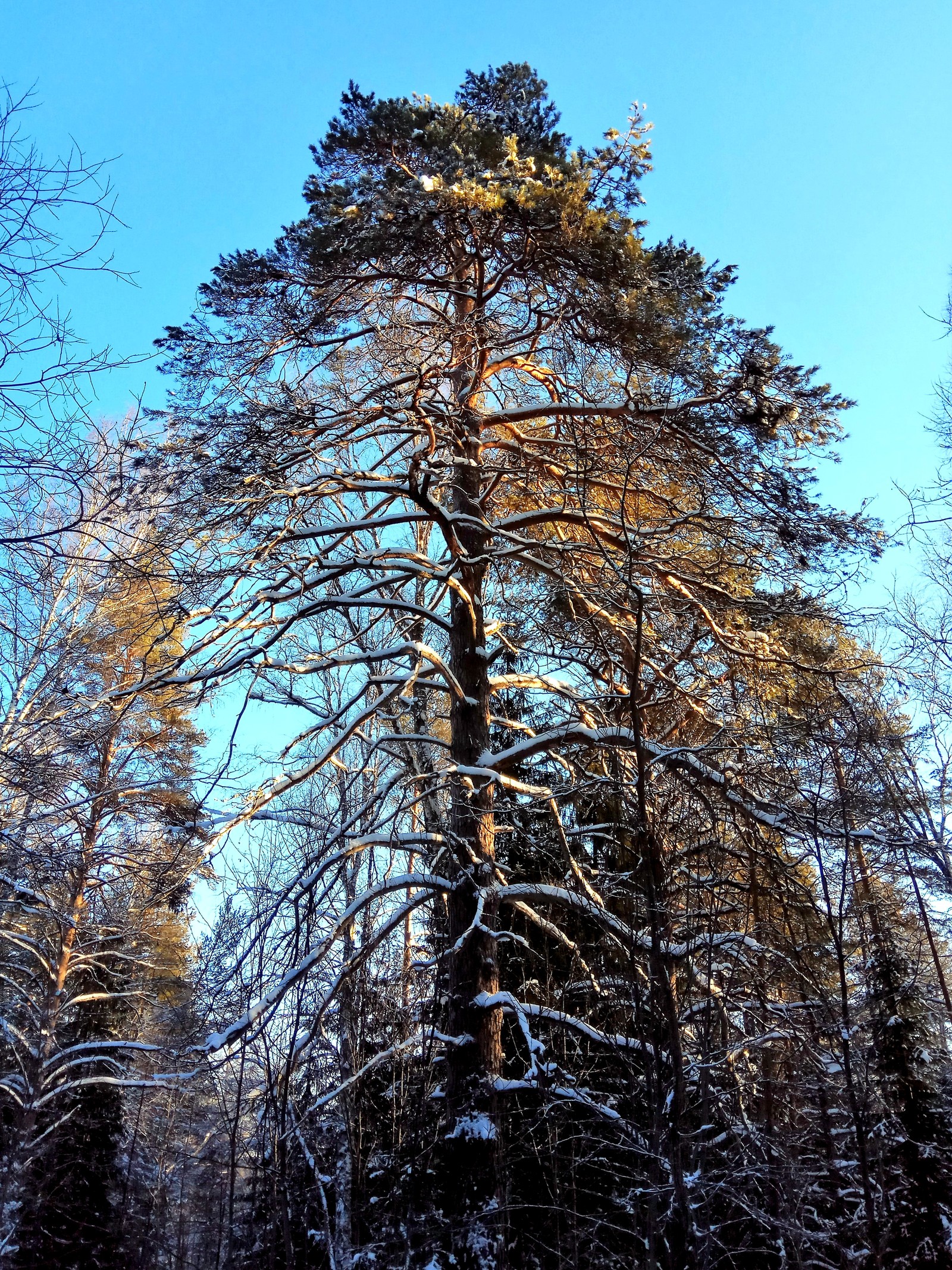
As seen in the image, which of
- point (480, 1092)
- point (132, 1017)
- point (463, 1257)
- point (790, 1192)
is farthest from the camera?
point (132, 1017)

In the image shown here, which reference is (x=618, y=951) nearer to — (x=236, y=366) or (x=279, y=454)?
(x=279, y=454)

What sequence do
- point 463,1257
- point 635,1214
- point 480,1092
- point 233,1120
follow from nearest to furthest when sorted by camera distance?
point 635,1214 < point 233,1120 < point 463,1257 < point 480,1092

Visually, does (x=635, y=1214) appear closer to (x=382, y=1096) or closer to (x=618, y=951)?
(x=618, y=951)

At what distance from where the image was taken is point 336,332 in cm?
873

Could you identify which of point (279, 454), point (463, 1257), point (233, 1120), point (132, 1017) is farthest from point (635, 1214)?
point (132, 1017)

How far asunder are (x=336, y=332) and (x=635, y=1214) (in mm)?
7700

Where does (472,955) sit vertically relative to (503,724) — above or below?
below

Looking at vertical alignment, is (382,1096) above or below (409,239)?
below

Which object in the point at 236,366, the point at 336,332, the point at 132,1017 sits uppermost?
the point at 336,332

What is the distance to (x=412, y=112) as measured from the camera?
23.7ft

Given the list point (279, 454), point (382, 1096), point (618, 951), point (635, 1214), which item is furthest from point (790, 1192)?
point (279, 454)

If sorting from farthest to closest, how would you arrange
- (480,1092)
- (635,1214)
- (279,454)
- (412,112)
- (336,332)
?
(336,332) < (279,454) < (412,112) < (480,1092) < (635,1214)

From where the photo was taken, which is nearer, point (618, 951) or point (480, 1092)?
point (618, 951)

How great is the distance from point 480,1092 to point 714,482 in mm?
5478
